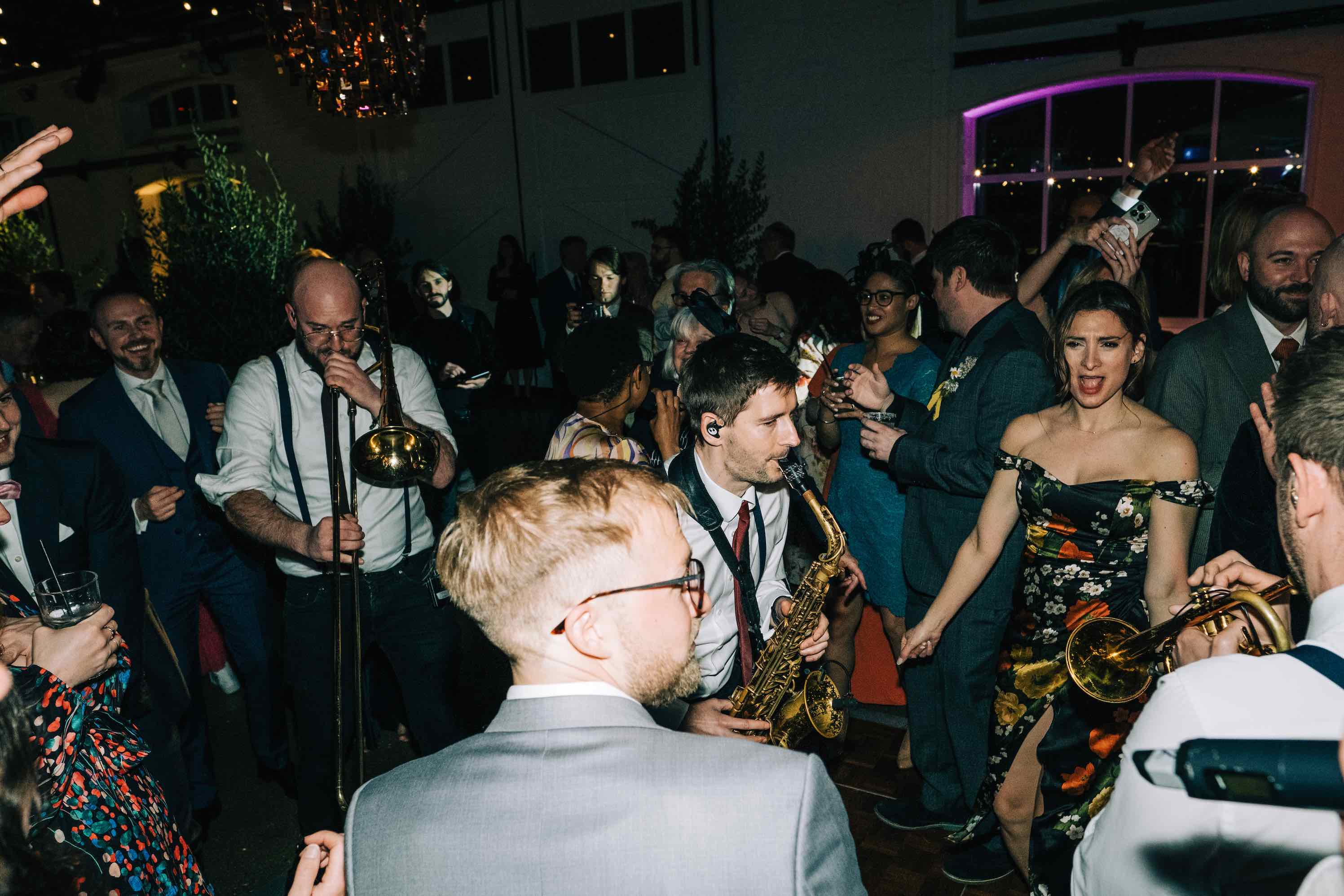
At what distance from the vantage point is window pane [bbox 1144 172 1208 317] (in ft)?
26.9

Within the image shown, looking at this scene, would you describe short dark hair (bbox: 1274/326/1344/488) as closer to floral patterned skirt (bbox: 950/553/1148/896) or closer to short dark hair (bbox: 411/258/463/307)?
floral patterned skirt (bbox: 950/553/1148/896)

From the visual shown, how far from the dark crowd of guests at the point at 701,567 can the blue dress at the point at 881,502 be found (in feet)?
0.05

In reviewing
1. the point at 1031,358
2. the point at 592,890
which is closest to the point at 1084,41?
the point at 1031,358

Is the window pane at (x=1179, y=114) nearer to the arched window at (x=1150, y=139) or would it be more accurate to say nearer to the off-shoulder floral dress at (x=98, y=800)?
the arched window at (x=1150, y=139)

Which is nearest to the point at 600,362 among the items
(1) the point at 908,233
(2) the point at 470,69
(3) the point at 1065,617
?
(3) the point at 1065,617

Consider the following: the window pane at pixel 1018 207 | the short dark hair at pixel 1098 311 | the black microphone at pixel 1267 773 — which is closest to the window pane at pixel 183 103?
the window pane at pixel 1018 207

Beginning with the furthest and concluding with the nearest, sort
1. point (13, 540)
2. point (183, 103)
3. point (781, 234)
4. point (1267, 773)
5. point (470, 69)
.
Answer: point (183, 103)
point (470, 69)
point (781, 234)
point (13, 540)
point (1267, 773)

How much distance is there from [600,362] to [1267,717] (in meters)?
2.40

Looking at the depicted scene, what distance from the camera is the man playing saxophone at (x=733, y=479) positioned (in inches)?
101

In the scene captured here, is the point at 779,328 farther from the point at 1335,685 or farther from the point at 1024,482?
the point at 1335,685

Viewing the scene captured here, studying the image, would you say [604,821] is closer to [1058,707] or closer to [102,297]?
[1058,707]

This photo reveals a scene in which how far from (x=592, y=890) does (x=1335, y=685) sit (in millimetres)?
979

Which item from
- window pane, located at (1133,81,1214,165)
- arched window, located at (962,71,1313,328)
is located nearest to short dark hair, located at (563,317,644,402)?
arched window, located at (962,71,1313,328)

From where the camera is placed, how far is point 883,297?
3725mm
